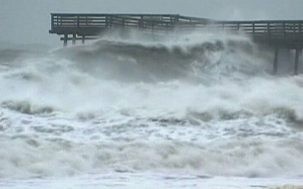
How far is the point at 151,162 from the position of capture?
14422 mm

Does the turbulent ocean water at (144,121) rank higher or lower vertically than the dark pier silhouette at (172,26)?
lower

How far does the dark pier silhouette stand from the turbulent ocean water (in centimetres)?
109

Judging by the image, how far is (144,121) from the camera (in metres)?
17.7

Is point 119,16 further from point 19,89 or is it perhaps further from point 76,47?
point 19,89

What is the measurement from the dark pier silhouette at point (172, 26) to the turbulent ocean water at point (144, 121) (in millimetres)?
1093

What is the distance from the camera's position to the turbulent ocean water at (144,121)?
1348cm

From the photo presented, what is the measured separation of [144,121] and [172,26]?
38.5 ft

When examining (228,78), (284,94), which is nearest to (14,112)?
(284,94)

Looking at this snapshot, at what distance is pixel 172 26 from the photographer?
28.8 meters

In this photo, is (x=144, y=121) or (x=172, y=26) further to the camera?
(x=172, y=26)

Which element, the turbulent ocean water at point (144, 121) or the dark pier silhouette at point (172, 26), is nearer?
the turbulent ocean water at point (144, 121)

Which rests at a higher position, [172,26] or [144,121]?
[172,26]

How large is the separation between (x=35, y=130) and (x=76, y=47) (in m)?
10.7

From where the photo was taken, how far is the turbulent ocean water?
13.5 meters
